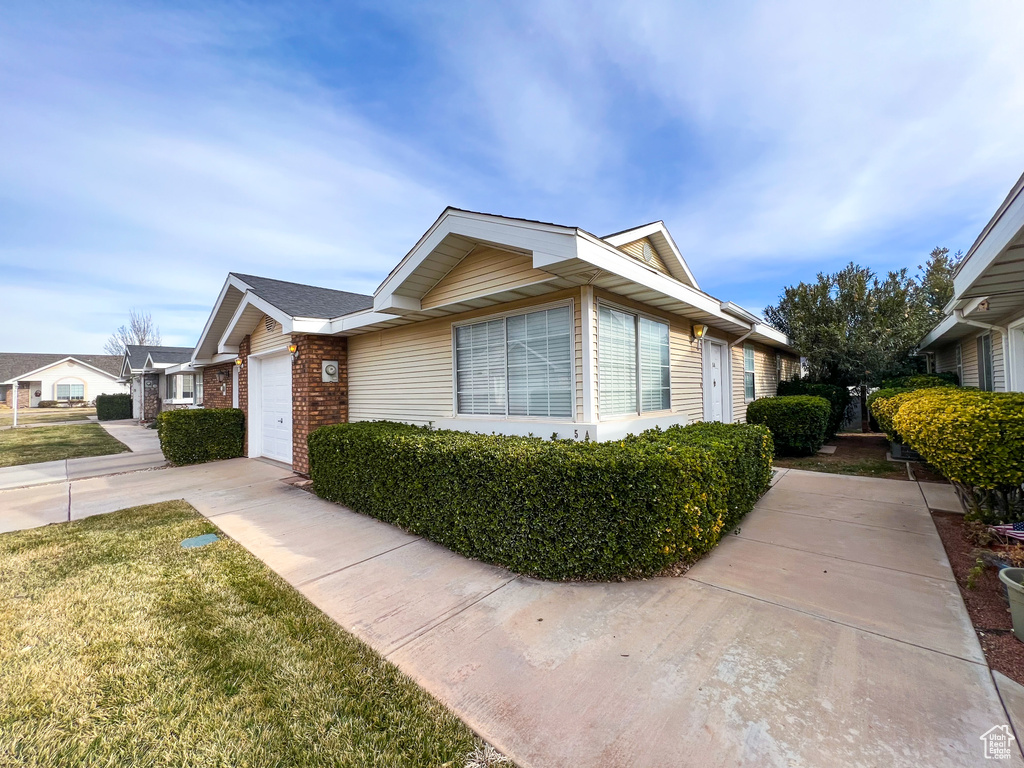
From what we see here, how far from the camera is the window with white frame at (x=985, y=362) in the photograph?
9047 millimetres

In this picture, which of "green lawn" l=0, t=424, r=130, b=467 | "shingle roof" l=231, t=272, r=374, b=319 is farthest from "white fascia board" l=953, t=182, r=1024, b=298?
"green lawn" l=0, t=424, r=130, b=467

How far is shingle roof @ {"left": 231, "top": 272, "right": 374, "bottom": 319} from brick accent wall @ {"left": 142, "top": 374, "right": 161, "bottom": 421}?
1613cm

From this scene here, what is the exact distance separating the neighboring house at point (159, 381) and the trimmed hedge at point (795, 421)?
20.1 meters

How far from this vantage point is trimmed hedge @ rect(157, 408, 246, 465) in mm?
9508

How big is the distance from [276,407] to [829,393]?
49.1 ft

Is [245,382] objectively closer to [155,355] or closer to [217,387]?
[217,387]

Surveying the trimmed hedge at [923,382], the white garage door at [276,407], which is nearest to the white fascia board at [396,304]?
the white garage door at [276,407]

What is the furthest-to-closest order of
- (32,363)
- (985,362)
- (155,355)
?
(32,363), (155,355), (985,362)

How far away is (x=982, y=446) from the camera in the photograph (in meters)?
3.77

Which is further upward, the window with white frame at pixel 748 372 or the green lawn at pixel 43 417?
Answer: the window with white frame at pixel 748 372

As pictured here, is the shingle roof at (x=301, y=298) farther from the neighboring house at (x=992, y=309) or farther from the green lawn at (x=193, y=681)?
the neighboring house at (x=992, y=309)

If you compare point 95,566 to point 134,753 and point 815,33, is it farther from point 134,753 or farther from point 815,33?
point 815,33

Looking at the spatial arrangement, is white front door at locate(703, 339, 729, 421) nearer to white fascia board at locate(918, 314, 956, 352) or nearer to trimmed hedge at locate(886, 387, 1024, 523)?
trimmed hedge at locate(886, 387, 1024, 523)

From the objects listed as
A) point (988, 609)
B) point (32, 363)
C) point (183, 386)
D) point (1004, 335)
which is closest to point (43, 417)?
point (183, 386)
